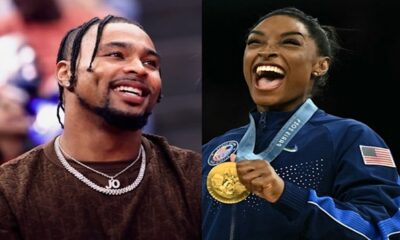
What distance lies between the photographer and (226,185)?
208 centimetres

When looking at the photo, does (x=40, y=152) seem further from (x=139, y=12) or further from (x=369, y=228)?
(x=369, y=228)

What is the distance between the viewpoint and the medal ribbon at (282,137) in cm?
205

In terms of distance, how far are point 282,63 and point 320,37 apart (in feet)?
0.50

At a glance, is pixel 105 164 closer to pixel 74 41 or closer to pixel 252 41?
pixel 74 41

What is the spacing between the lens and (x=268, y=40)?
2102 mm

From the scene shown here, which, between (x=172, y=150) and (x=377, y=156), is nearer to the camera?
(x=377, y=156)

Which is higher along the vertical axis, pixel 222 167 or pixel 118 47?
pixel 118 47

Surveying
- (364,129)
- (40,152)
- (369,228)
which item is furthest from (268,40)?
(40,152)

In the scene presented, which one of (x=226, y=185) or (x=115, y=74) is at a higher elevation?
(x=115, y=74)

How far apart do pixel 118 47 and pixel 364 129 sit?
2.71 feet

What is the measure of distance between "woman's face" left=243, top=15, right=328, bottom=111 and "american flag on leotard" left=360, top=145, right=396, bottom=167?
264 mm

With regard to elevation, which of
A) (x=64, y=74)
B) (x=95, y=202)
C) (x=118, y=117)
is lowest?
(x=95, y=202)

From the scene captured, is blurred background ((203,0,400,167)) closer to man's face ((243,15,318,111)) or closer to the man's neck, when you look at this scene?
man's face ((243,15,318,111))

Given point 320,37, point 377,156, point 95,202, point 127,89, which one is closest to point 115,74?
point 127,89
